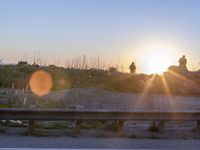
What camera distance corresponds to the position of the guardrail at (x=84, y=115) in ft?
39.2

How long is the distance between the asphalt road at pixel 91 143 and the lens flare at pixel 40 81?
2002 centimetres

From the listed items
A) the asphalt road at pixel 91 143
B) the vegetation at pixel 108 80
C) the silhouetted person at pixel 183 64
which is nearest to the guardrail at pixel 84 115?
the asphalt road at pixel 91 143

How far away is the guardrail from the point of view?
1196 cm

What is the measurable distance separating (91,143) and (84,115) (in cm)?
171

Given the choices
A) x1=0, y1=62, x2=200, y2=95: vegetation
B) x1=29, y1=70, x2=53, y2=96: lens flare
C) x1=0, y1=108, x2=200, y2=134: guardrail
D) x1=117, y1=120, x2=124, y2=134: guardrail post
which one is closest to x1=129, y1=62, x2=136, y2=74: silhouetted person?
x1=0, y1=62, x2=200, y2=95: vegetation

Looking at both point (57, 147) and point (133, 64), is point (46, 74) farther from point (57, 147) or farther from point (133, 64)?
point (57, 147)

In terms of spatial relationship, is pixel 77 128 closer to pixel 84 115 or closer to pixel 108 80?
pixel 84 115

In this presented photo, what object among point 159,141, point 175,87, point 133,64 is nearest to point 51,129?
point 159,141

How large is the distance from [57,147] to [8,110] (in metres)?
2.57

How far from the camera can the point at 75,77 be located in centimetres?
3662

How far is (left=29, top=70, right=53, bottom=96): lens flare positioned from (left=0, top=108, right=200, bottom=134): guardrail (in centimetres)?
1889

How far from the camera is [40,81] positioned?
116 ft

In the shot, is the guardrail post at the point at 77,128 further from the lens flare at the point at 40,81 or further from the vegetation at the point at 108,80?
the vegetation at the point at 108,80

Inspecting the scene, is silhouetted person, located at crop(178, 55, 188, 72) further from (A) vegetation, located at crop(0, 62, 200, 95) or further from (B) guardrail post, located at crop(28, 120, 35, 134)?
(B) guardrail post, located at crop(28, 120, 35, 134)
